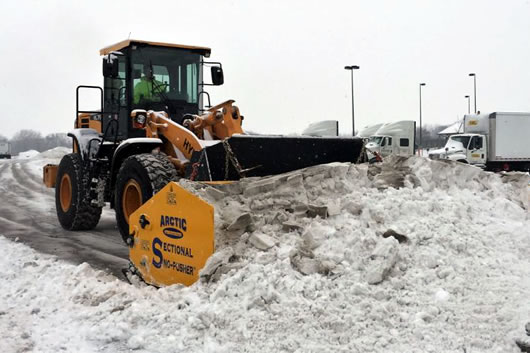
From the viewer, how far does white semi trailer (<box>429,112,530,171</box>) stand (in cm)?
2398

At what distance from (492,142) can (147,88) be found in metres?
19.7

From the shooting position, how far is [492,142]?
2422 cm

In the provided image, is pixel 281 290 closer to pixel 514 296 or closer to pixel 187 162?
pixel 514 296

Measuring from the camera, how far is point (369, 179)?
539 centimetres

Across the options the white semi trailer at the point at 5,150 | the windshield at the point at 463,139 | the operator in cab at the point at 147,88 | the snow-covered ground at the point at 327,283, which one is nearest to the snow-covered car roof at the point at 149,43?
the operator in cab at the point at 147,88

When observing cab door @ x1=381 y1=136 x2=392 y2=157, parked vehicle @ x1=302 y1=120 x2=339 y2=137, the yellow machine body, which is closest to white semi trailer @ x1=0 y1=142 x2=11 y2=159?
parked vehicle @ x1=302 y1=120 x2=339 y2=137

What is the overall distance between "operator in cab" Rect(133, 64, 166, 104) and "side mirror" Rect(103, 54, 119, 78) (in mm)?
468

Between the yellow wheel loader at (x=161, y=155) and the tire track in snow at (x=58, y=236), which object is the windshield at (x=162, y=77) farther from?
the tire track in snow at (x=58, y=236)

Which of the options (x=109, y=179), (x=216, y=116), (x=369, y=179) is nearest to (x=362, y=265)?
(x=369, y=179)

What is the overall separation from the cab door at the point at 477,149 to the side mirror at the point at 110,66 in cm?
1933

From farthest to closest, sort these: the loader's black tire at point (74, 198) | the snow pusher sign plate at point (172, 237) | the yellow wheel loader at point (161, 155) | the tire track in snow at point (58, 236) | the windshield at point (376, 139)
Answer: the windshield at point (376, 139) < the loader's black tire at point (74, 198) < the tire track in snow at point (58, 236) < the yellow wheel loader at point (161, 155) < the snow pusher sign plate at point (172, 237)

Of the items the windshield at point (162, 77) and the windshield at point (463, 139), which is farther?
the windshield at point (463, 139)

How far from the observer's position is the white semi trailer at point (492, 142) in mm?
23984

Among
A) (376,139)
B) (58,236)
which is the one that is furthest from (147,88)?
(376,139)
